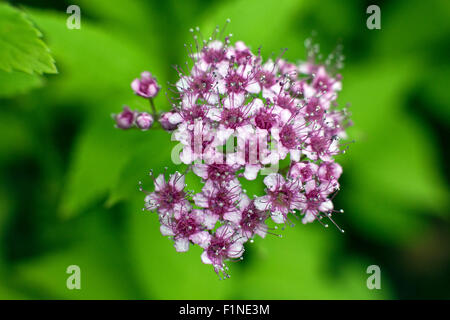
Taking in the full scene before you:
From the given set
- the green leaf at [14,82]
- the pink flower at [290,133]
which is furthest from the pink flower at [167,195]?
the green leaf at [14,82]

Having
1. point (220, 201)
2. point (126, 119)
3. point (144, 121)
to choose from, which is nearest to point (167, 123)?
point (144, 121)

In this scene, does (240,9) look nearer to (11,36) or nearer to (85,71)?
(85,71)

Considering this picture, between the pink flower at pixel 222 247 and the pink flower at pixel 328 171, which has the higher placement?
the pink flower at pixel 328 171

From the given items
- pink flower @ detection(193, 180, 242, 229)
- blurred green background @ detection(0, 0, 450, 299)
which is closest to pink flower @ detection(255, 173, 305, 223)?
pink flower @ detection(193, 180, 242, 229)

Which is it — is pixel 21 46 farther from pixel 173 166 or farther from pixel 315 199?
pixel 315 199

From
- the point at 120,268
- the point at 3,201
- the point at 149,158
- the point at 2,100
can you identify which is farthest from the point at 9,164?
the point at 149,158

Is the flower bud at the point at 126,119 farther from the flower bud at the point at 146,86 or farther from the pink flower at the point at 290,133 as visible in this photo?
the pink flower at the point at 290,133
